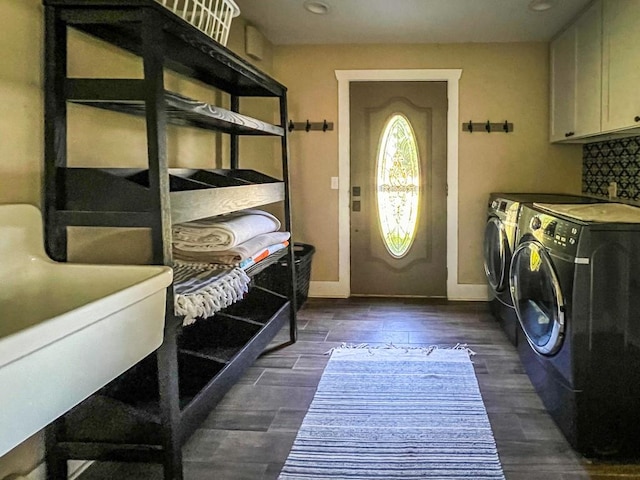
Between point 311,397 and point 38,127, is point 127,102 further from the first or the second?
point 311,397

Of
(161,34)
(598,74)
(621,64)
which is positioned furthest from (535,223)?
(161,34)

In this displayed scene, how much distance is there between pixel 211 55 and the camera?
2.36m

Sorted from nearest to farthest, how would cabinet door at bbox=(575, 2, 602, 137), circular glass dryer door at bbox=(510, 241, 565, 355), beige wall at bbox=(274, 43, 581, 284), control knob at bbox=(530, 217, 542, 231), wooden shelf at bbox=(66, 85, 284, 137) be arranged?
wooden shelf at bbox=(66, 85, 284, 137) < circular glass dryer door at bbox=(510, 241, 565, 355) < control knob at bbox=(530, 217, 542, 231) < cabinet door at bbox=(575, 2, 602, 137) < beige wall at bbox=(274, 43, 581, 284)

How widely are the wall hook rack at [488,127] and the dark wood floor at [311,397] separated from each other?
1503mm

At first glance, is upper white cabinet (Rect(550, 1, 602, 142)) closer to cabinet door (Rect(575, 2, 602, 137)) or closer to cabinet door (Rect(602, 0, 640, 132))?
cabinet door (Rect(575, 2, 602, 137))

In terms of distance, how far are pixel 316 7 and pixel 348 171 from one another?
4.81 feet

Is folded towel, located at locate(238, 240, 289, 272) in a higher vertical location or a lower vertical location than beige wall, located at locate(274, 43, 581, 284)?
lower

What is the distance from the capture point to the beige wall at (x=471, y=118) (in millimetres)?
4613

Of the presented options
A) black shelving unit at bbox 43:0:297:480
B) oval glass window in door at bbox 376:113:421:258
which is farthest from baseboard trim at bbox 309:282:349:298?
black shelving unit at bbox 43:0:297:480

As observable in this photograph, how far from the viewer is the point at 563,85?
4.17 metres

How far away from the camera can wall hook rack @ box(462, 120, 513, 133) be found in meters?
4.65

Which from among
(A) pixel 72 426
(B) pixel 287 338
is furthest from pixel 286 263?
(A) pixel 72 426

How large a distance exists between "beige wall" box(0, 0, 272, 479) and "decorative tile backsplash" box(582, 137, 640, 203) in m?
2.71

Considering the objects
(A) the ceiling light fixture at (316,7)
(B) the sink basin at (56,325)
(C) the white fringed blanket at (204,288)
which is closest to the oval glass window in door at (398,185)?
(A) the ceiling light fixture at (316,7)
